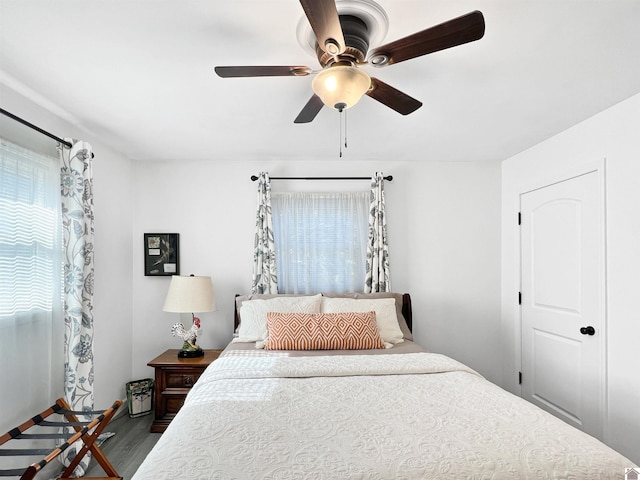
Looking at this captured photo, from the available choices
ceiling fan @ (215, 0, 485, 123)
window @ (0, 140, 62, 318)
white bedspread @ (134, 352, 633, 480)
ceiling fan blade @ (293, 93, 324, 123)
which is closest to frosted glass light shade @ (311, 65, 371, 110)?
ceiling fan @ (215, 0, 485, 123)

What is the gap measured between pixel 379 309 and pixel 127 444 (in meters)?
2.18

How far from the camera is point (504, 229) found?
387 centimetres

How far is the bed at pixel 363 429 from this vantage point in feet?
4.09

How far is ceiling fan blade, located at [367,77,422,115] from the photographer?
175 centimetres

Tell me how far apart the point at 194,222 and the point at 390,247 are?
196cm

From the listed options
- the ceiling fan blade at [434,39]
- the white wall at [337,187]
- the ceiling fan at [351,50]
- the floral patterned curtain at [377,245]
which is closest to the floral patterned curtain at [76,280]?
the white wall at [337,187]

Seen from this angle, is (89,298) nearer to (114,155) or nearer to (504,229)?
(114,155)

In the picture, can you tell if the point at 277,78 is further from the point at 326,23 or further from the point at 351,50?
the point at 326,23

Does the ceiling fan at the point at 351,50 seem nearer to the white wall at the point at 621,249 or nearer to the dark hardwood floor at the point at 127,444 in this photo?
the white wall at the point at 621,249

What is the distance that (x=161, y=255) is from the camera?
372cm

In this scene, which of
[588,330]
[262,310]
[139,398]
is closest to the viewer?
[588,330]

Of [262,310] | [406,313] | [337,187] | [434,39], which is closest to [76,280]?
[262,310]

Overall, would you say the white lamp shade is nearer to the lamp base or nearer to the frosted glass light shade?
the lamp base

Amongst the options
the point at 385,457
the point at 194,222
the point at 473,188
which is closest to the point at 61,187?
the point at 194,222
